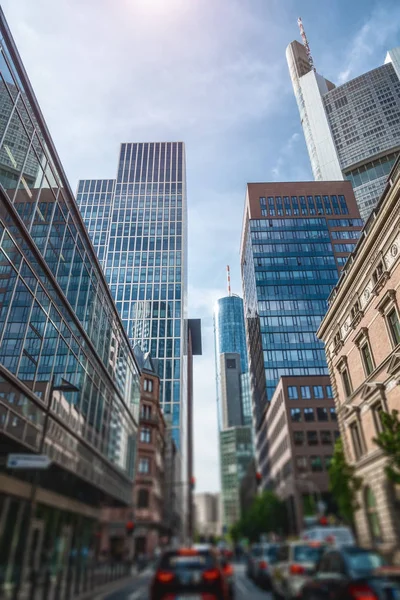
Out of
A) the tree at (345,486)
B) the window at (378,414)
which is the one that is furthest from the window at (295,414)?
the tree at (345,486)

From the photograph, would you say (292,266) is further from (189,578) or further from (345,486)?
(189,578)

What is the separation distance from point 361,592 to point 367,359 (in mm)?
16837

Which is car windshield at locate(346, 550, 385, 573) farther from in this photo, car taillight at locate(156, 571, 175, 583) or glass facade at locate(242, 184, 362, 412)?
glass facade at locate(242, 184, 362, 412)

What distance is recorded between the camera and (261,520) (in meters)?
10.9

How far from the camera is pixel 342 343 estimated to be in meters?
25.7

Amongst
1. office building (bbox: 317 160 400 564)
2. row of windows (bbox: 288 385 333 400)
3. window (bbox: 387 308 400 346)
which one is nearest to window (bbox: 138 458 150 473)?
row of windows (bbox: 288 385 333 400)

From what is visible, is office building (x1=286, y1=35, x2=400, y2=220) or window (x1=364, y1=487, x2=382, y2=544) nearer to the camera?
window (x1=364, y1=487, x2=382, y2=544)

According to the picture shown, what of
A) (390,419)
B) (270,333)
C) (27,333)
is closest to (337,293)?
(390,419)

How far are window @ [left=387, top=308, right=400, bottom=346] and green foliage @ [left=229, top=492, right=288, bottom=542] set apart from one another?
43.6 feet

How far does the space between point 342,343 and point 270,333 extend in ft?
243

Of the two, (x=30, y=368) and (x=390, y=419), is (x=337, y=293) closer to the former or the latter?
(x=390, y=419)

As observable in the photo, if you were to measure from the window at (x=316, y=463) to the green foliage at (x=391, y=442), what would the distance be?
2.30m

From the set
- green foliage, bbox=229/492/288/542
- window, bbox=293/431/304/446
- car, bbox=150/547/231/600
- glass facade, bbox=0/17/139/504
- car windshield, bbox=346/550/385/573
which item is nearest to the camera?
car windshield, bbox=346/550/385/573

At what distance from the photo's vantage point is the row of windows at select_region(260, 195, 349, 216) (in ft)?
385
